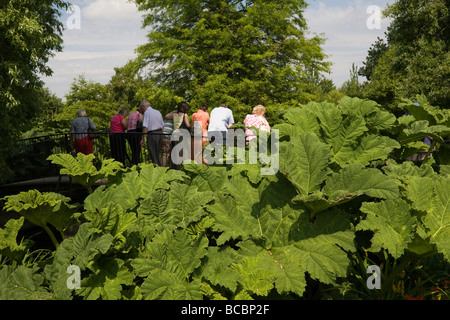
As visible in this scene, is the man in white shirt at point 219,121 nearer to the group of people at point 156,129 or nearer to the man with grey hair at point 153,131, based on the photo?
the group of people at point 156,129

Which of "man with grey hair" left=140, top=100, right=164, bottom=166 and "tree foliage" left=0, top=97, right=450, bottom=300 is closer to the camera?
"tree foliage" left=0, top=97, right=450, bottom=300

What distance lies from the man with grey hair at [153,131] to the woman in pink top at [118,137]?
54 cm

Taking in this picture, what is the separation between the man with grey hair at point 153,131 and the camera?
8773 millimetres

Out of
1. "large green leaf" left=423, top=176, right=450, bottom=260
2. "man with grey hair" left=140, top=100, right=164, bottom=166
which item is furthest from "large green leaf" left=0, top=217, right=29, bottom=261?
"man with grey hair" left=140, top=100, right=164, bottom=166

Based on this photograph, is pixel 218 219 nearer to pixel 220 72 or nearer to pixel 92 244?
pixel 92 244

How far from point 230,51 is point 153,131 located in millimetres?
14700

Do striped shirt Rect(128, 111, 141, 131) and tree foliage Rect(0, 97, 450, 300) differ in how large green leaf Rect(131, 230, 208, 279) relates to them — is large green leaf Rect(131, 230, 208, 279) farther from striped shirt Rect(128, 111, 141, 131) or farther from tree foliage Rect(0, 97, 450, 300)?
striped shirt Rect(128, 111, 141, 131)

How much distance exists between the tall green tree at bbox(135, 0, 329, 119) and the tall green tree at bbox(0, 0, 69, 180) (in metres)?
12.3

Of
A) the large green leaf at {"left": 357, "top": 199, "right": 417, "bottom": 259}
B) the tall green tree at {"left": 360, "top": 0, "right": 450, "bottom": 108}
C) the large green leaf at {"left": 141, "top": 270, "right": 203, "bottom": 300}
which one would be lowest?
the large green leaf at {"left": 141, "top": 270, "right": 203, "bottom": 300}

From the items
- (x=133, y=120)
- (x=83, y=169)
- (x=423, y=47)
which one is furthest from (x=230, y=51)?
(x=83, y=169)

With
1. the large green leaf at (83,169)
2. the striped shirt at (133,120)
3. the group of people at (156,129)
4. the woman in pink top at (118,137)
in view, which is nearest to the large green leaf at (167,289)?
the large green leaf at (83,169)

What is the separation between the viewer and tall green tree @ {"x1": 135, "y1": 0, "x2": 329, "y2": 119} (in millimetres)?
22094
